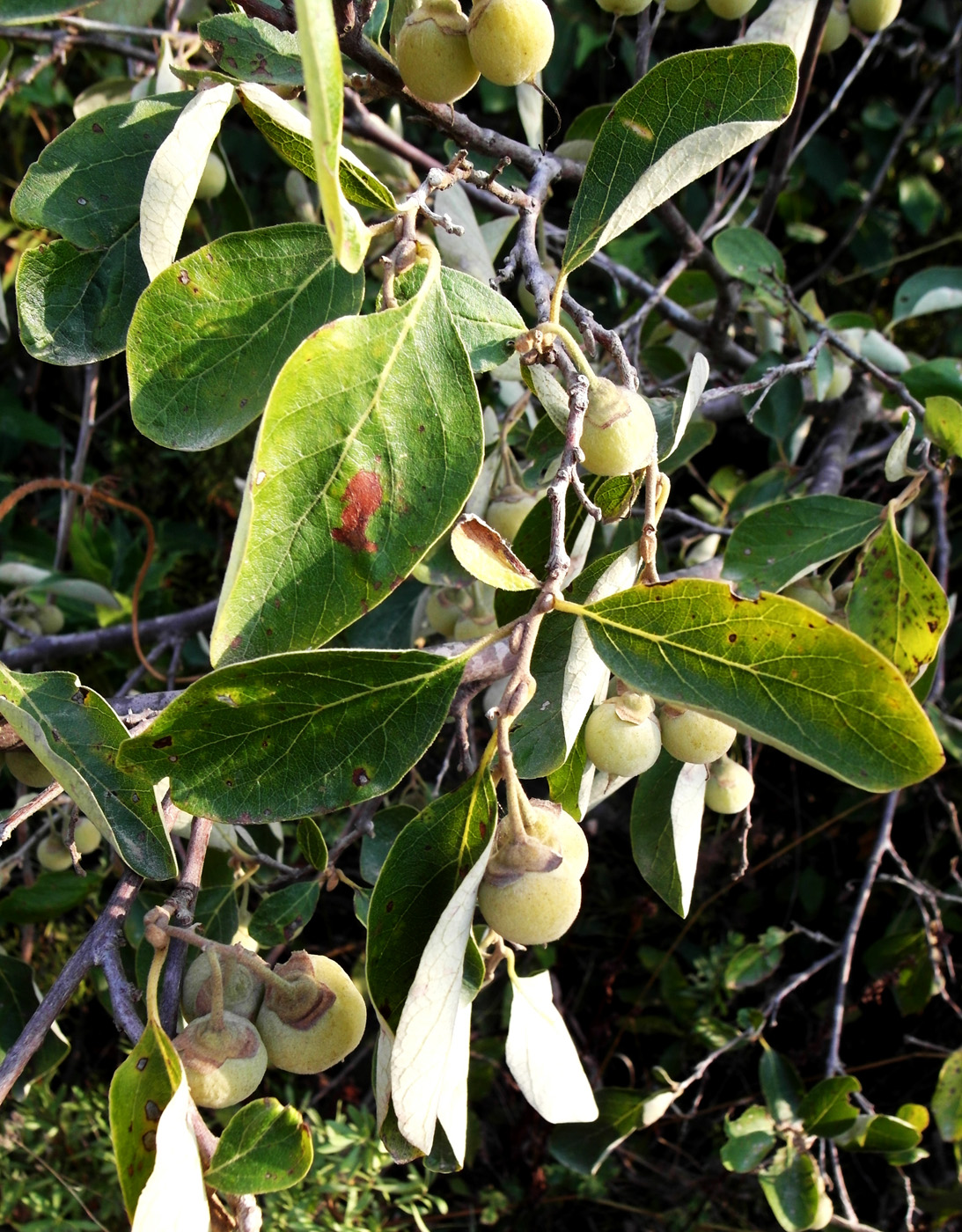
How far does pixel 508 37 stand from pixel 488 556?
33cm

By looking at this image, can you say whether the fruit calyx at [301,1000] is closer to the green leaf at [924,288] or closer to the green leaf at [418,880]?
the green leaf at [418,880]

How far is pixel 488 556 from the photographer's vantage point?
0.57 metres

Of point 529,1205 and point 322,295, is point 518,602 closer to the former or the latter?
point 322,295

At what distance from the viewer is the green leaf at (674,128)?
0.64 meters

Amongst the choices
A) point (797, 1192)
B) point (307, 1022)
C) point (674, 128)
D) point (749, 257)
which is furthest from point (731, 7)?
point (797, 1192)

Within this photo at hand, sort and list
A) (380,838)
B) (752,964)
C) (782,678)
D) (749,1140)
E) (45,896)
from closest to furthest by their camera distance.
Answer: (782,678), (380,838), (45,896), (749,1140), (752,964)

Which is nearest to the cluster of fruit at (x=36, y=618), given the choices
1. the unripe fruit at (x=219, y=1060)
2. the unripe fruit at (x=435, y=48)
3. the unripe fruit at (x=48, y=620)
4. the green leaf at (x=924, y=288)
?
the unripe fruit at (x=48, y=620)

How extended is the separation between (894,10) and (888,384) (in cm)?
44

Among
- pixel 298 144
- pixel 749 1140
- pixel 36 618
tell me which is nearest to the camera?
pixel 298 144

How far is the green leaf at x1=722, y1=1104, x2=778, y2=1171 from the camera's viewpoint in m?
1.16

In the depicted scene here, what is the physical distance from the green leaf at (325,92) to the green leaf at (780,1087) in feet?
3.82

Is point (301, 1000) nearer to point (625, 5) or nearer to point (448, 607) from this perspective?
point (448, 607)

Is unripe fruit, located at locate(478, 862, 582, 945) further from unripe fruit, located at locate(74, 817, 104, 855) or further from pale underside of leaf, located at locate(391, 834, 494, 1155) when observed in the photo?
unripe fruit, located at locate(74, 817, 104, 855)

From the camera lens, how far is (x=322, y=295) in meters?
0.65
